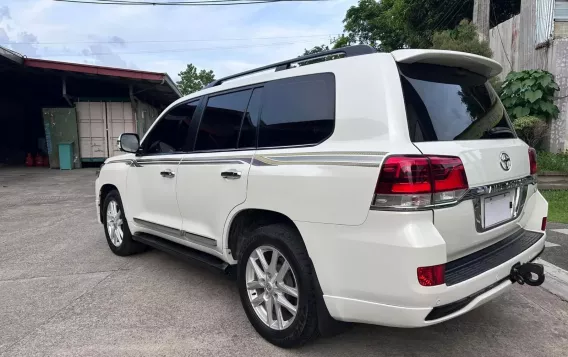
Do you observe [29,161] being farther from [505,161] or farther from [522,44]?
[505,161]

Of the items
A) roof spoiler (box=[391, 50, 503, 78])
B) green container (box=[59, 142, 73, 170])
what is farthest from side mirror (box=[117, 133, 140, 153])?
green container (box=[59, 142, 73, 170])

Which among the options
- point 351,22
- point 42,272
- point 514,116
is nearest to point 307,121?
point 42,272

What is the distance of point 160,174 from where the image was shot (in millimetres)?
4156

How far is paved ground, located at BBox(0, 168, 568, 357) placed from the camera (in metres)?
2.96

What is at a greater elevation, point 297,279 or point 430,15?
point 430,15

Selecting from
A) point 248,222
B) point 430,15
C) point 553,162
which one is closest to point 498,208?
point 248,222

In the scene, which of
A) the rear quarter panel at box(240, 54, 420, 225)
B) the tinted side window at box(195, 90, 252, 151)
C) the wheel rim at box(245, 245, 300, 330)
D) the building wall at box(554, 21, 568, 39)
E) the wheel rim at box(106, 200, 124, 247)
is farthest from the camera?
the building wall at box(554, 21, 568, 39)

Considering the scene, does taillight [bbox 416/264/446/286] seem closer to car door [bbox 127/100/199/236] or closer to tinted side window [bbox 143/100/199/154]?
car door [bbox 127/100/199/236]

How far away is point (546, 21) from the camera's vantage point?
1038 centimetres

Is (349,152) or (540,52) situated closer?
(349,152)

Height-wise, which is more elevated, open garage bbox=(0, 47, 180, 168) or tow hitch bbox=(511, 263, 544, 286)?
open garage bbox=(0, 47, 180, 168)

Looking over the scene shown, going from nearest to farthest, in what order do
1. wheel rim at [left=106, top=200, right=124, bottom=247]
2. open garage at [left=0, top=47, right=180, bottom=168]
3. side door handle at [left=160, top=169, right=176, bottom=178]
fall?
side door handle at [left=160, top=169, right=176, bottom=178]
wheel rim at [left=106, top=200, right=124, bottom=247]
open garage at [left=0, top=47, right=180, bottom=168]

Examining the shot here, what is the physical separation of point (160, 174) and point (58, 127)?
47.9 ft

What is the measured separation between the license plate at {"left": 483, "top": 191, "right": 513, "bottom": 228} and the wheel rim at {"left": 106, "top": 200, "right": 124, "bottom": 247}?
397cm
